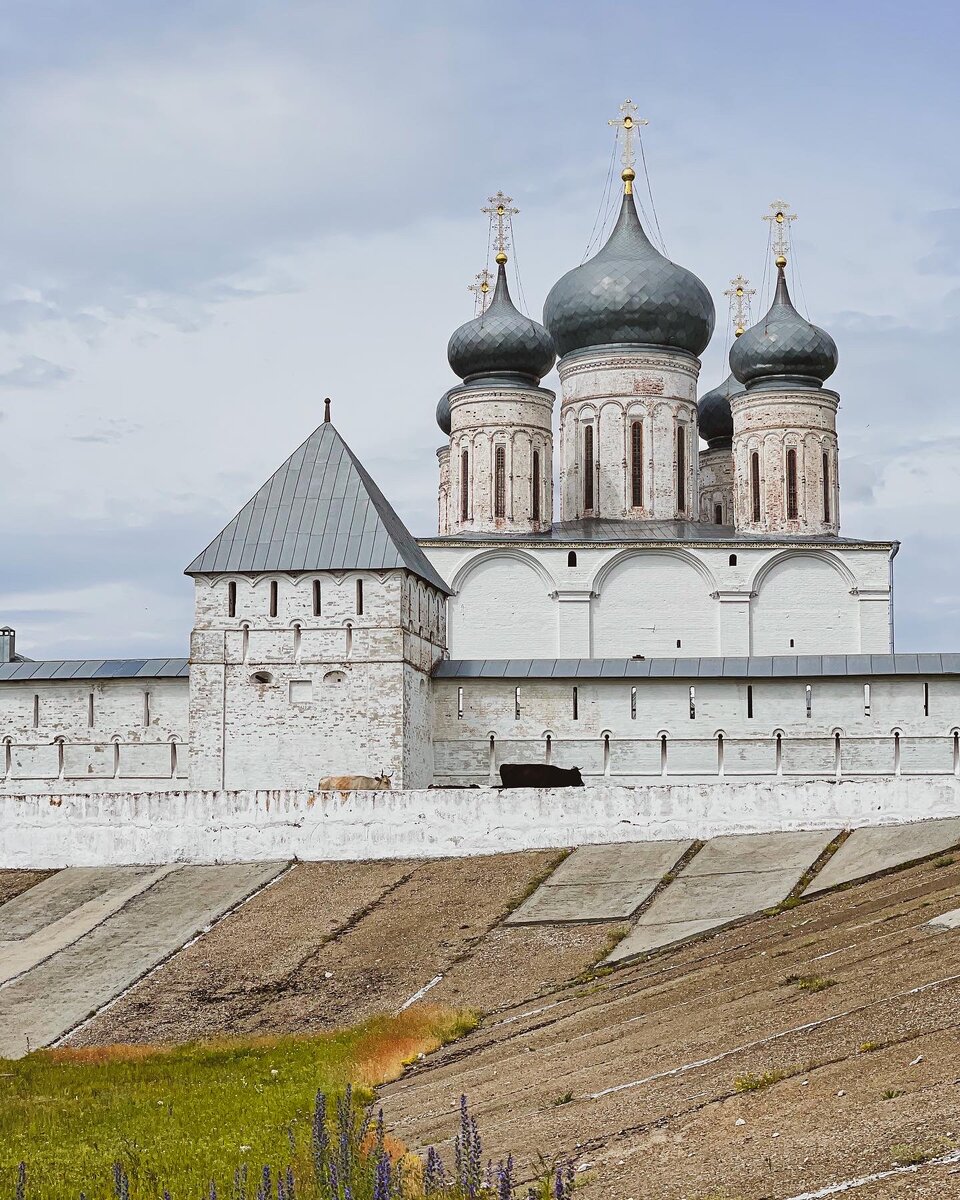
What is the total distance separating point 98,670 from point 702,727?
8.29 meters

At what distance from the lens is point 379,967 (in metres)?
13.8

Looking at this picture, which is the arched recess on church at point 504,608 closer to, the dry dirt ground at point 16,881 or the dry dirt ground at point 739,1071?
the dry dirt ground at point 16,881

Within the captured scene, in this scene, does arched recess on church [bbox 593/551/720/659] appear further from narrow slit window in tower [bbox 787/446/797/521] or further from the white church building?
narrow slit window in tower [bbox 787/446/797/521]

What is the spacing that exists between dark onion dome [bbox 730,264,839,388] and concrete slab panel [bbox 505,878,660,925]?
1648 cm

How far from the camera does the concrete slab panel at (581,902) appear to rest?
14648mm

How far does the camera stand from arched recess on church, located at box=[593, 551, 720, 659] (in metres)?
29.3

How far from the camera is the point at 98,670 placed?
942 inches

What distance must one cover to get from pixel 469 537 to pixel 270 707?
8.47 metres

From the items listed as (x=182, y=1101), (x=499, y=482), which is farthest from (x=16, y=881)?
(x=499, y=482)

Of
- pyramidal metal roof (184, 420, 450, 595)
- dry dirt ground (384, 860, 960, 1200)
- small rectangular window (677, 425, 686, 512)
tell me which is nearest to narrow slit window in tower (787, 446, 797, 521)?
small rectangular window (677, 425, 686, 512)

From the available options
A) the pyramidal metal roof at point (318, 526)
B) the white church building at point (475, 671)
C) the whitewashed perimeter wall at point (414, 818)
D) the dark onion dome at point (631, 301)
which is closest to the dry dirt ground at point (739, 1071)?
the whitewashed perimeter wall at point (414, 818)

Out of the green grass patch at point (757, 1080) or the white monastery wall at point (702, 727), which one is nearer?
the green grass patch at point (757, 1080)

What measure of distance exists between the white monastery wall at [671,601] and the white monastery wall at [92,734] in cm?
694

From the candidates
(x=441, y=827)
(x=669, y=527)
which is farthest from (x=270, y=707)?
(x=669, y=527)
